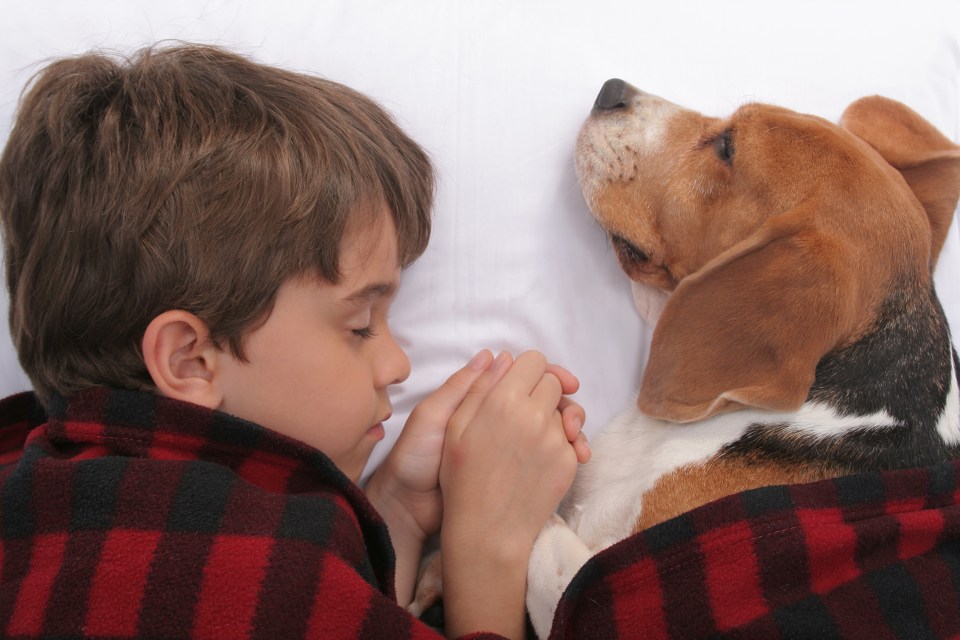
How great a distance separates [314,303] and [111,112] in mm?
555

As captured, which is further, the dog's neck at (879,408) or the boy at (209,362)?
the dog's neck at (879,408)

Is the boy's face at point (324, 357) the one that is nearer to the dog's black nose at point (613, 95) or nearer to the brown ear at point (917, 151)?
the dog's black nose at point (613, 95)

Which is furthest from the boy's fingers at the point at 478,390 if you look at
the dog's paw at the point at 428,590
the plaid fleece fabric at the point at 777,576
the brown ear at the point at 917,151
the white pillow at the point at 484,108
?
the brown ear at the point at 917,151

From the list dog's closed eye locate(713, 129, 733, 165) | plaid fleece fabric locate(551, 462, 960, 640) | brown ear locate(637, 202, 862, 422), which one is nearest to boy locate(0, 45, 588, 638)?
plaid fleece fabric locate(551, 462, 960, 640)

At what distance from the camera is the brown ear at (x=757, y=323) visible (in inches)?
63.9

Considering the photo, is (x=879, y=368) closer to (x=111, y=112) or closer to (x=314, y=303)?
(x=314, y=303)

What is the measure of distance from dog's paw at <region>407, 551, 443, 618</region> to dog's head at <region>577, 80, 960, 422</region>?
0.68 metres

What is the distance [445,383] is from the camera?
207 centimetres

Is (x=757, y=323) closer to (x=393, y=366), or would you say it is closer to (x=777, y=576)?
(x=777, y=576)

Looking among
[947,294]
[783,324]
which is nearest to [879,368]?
[783,324]

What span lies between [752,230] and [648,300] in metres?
0.41

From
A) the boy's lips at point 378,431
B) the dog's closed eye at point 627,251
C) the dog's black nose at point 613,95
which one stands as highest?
the dog's black nose at point 613,95

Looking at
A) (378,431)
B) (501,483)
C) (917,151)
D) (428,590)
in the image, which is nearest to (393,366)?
(378,431)

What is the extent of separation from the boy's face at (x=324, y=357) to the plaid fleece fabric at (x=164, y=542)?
103mm
